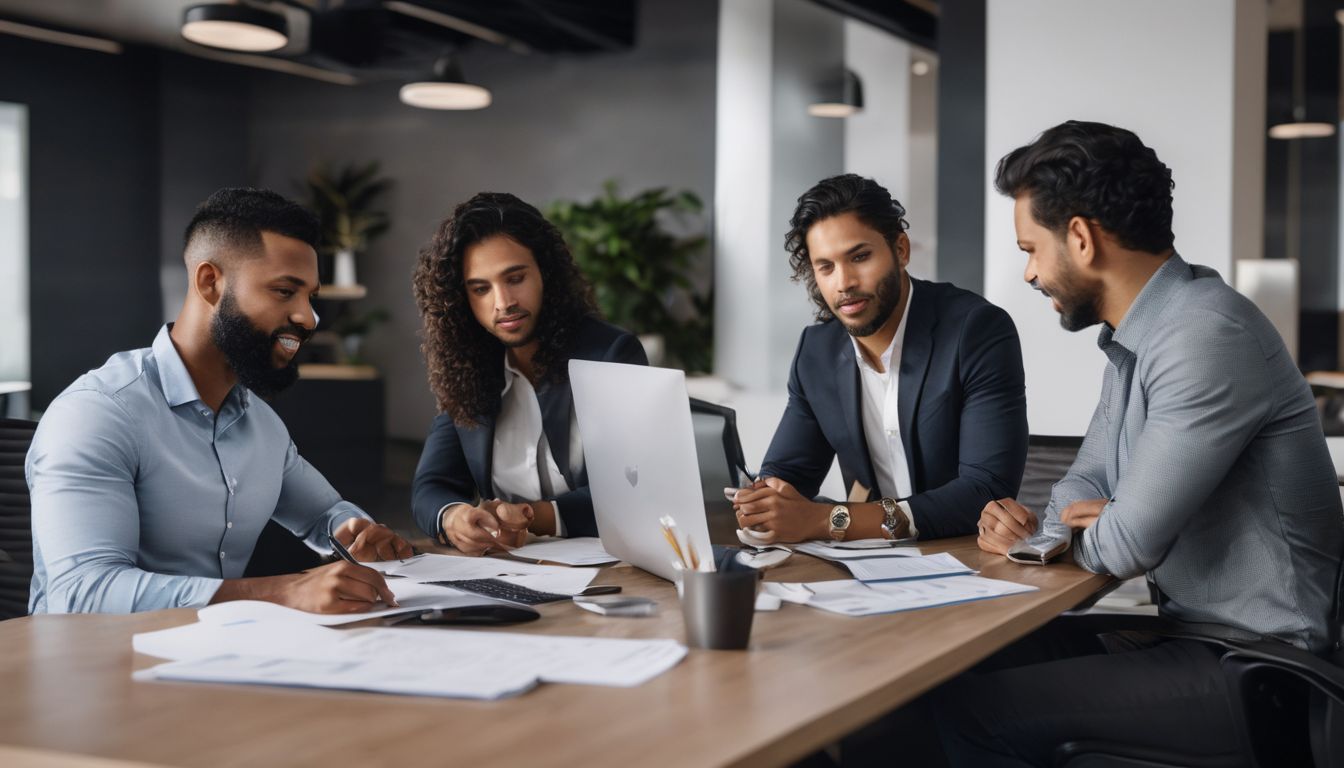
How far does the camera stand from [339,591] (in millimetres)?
1444

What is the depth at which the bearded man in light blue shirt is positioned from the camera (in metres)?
1.67

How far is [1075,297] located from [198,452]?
1512 millimetres

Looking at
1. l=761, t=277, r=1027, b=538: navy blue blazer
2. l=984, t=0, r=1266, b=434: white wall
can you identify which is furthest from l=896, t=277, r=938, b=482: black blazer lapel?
l=984, t=0, r=1266, b=434: white wall

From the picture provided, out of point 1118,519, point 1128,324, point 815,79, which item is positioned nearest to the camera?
point 1118,519

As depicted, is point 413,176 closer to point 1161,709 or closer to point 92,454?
point 92,454

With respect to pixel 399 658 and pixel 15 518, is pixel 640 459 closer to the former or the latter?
pixel 399 658

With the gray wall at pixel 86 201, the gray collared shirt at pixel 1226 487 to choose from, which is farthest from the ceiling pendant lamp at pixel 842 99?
the gray collared shirt at pixel 1226 487

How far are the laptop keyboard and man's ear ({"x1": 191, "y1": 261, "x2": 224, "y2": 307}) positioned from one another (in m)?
0.72

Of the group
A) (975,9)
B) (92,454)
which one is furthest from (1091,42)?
(92,454)

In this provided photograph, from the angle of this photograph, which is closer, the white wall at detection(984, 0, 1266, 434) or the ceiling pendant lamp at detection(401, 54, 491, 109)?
the white wall at detection(984, 0, 1266, 434)

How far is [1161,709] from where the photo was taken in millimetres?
1577

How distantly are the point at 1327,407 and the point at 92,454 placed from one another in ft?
14.4

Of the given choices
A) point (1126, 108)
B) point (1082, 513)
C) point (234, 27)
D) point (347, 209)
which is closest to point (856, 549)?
point (1082, 513)

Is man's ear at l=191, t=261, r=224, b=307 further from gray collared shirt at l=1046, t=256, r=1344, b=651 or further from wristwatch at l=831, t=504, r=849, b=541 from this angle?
gray collared shirt at l=1046, t=256, r=1344, b=651
